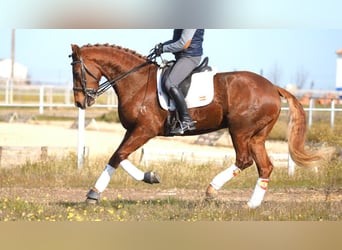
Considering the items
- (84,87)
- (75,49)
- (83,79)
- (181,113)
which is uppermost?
(75,49)

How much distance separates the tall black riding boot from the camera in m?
8.47

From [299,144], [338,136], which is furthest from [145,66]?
[338,136]

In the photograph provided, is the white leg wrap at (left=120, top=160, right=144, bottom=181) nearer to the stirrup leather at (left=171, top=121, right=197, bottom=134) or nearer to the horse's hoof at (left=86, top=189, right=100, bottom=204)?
the horse's hoof at (left=86, top=189, right=100, bottom=204)

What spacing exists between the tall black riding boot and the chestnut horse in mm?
142

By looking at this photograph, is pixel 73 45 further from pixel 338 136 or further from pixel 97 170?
pixel 338 136

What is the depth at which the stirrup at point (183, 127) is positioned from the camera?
8.59 metres

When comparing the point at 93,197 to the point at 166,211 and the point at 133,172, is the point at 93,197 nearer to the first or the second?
the point at 133,172

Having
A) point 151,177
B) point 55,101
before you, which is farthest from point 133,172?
point 55,101

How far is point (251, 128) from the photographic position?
28.7 ft

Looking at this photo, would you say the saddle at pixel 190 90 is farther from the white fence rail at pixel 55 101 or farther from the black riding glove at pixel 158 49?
the white fence rail at pixel 55 101

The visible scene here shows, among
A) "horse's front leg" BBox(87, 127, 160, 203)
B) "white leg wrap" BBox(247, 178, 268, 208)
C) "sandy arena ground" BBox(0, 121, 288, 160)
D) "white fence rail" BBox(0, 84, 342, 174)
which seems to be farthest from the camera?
"sandy arena ground" BBox(0, 121, 288, 160)

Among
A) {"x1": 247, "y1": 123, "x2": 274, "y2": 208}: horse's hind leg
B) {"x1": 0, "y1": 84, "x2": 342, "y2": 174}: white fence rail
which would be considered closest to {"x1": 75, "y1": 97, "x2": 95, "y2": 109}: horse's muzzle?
{"x1": 247, "y1": 123, "x2": 274, "y2": 208}: horse's hind leg

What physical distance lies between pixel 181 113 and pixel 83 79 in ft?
4.65

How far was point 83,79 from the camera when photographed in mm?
8602
